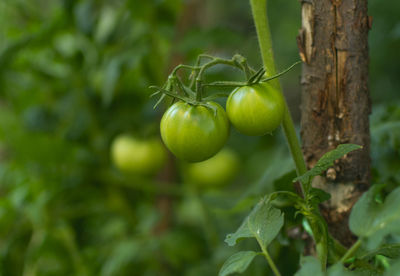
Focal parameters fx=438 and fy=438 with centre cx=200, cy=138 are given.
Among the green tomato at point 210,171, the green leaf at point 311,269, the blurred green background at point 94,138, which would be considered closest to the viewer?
the green leaf at point 311,269

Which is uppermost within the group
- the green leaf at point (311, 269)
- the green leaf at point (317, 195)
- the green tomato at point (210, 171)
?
the green leaf at point (311, 269)

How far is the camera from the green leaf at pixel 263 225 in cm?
56

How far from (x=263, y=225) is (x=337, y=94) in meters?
0.22

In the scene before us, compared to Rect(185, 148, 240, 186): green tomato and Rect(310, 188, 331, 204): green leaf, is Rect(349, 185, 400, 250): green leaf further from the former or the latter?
Rect(185, 148, 240, 186): green tomato

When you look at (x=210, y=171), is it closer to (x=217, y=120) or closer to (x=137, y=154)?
(x=137, y=154)

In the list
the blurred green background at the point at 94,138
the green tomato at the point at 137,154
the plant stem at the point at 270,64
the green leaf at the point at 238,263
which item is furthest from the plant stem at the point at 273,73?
the green tomato at the point at 137,154

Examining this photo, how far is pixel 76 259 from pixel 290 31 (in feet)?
4.75

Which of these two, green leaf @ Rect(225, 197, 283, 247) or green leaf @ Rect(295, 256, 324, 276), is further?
green leaf @ Rect(225, 197, 283, 247)

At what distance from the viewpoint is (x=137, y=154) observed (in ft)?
4.49

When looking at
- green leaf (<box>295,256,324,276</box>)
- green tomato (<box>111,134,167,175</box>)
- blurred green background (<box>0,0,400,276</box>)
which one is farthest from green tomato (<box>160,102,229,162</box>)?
green tomato (<box>111,134,167,175</box>)

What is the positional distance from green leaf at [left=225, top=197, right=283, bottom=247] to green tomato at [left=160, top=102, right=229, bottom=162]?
0.11 metres

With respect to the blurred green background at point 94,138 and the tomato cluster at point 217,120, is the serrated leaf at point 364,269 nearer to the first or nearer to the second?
the tomato cluster at point 217,120

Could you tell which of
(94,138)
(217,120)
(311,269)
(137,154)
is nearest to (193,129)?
(217,120)

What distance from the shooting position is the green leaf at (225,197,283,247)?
0.56m
